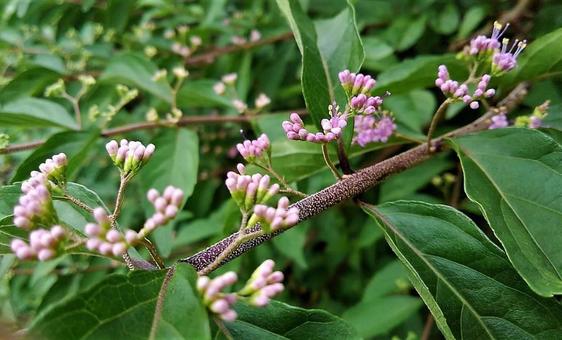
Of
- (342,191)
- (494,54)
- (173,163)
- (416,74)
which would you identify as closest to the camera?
(342,191)

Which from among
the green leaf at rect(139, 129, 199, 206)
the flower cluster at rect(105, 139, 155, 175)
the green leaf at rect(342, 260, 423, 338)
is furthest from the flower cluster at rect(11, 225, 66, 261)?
the green leaf at rect(342, 260, 423, 338)

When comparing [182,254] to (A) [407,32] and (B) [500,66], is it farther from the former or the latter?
(B) [500,66]

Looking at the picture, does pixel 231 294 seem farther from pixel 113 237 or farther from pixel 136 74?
pixel 136 74

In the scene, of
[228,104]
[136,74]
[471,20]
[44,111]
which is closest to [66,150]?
[44,111]

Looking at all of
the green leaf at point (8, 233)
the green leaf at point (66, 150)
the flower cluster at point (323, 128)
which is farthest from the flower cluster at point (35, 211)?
the green leaf at point (66, 150)

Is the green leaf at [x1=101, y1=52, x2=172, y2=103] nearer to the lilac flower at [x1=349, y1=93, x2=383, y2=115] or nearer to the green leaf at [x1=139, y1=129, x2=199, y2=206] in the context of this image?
the green leaf at [x1=139, y1=129, x2=199, y2=206]

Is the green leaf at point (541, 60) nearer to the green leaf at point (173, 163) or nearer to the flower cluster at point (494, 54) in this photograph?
the flower cluster at point (494, 54)
